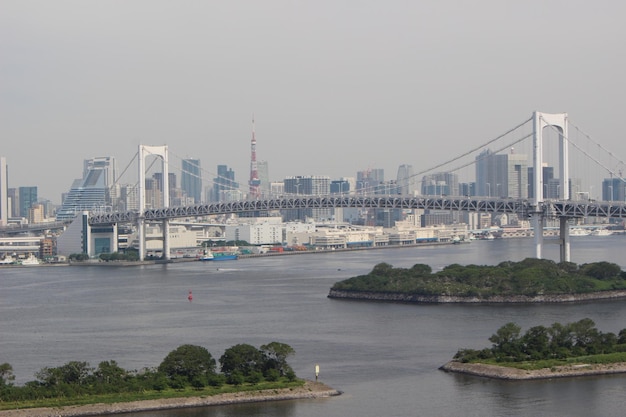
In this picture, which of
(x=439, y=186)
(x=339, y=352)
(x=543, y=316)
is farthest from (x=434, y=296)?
(x=439, y=186)

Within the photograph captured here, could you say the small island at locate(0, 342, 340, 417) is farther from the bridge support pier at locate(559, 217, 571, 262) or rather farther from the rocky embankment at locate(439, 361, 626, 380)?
the bridge support pier at locate(559, 217, 571, 262)

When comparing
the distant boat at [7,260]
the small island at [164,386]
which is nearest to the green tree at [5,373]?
the small island at [164,386]

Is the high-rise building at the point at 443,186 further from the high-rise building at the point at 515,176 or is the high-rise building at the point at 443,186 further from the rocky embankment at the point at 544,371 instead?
the rocky embankment at the point at 544,371

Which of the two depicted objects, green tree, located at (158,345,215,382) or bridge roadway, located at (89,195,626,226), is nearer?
green tree, located at (158,345,215,382)

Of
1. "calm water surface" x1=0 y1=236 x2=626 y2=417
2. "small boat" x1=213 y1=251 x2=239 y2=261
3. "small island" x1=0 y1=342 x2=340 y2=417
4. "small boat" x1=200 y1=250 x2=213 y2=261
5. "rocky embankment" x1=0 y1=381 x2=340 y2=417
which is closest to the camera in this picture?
"rocky embankment" x1=0 y1=381 x2=340 y2=417

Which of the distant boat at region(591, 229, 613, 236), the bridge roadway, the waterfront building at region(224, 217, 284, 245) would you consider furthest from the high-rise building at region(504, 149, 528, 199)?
the bridge roadway

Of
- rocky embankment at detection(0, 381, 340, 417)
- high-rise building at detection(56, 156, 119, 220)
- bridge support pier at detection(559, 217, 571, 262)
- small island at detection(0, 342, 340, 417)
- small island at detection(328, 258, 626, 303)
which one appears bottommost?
rocky embankment at detection(0, 381, 340, 417)

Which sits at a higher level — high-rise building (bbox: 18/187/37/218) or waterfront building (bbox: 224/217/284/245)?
high-rise building (bbox: 18/187/37/218)
